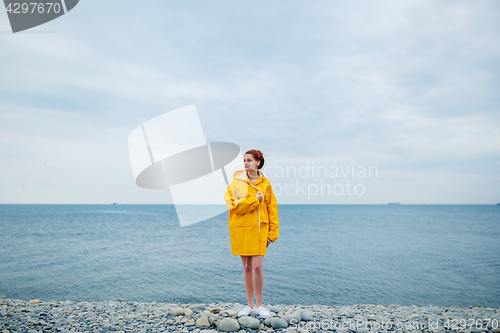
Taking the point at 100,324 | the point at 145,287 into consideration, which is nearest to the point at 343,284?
the point at 145,287

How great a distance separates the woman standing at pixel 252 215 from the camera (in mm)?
4445

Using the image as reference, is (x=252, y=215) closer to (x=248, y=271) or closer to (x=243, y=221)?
(x=243, y=221)

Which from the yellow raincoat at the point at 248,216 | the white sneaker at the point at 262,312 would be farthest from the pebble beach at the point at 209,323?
the yellow raincoat at the point at 248,216

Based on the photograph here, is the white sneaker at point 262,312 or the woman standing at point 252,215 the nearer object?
the woman standing at point 252,215

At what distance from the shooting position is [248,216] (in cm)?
449

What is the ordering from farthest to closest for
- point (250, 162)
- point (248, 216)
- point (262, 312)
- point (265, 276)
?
1. point (265, 276)
2. point (262, 312)
3. point (250, 162)
4. point (248, 216)

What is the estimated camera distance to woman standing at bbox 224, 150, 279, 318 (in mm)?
4445

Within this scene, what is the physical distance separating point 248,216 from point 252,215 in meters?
0.06

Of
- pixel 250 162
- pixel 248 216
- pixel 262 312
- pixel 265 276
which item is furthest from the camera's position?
pixel 265 276

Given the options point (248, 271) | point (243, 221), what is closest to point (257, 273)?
point (248, 271)

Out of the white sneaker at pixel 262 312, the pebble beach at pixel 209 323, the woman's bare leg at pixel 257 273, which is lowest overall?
the pebble beach at pixel 209 323

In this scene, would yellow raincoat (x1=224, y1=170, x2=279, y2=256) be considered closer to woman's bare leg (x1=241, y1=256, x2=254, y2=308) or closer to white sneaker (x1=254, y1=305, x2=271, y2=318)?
woman's bare leg (x1=241, y1=256, x2=254, y2=308)

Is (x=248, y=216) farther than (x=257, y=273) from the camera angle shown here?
No

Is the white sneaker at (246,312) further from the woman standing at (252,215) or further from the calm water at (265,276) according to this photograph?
the calm water at (265,276)
